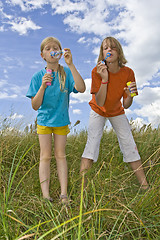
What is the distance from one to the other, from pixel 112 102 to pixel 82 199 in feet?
5.52

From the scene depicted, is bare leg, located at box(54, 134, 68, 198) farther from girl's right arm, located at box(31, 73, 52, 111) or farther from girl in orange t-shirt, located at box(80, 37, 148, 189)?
girl's right arm, located at box(31, 73, 52, 111)

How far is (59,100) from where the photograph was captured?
97.0 inches

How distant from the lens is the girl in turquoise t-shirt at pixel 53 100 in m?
2.38

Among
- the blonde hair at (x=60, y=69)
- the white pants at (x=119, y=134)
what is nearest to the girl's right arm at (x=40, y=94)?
the blonde hair at (x=60, y=69)

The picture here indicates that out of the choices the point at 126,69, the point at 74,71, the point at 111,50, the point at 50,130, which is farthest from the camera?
the point at 126,69

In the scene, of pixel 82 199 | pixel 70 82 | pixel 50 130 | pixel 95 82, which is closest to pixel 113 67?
pixel 95 82

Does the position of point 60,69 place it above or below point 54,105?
above

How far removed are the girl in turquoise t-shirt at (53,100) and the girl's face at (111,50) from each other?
1.53 feet

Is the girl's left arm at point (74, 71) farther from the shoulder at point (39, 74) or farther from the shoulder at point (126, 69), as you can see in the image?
the shoulder at point (126, 69)

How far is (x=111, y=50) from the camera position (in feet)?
8.53

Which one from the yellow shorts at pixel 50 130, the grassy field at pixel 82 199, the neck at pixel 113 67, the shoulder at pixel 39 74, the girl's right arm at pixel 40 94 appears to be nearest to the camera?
the grassy field at pixel 82 199

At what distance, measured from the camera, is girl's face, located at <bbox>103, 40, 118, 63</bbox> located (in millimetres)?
2584

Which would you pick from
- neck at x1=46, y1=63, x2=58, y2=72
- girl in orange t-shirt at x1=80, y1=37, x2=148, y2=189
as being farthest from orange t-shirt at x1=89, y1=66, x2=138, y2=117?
neck at x1=46, y1=63, x2=58, y2=72

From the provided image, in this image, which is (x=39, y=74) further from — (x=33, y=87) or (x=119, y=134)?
(x=119, y=134)
